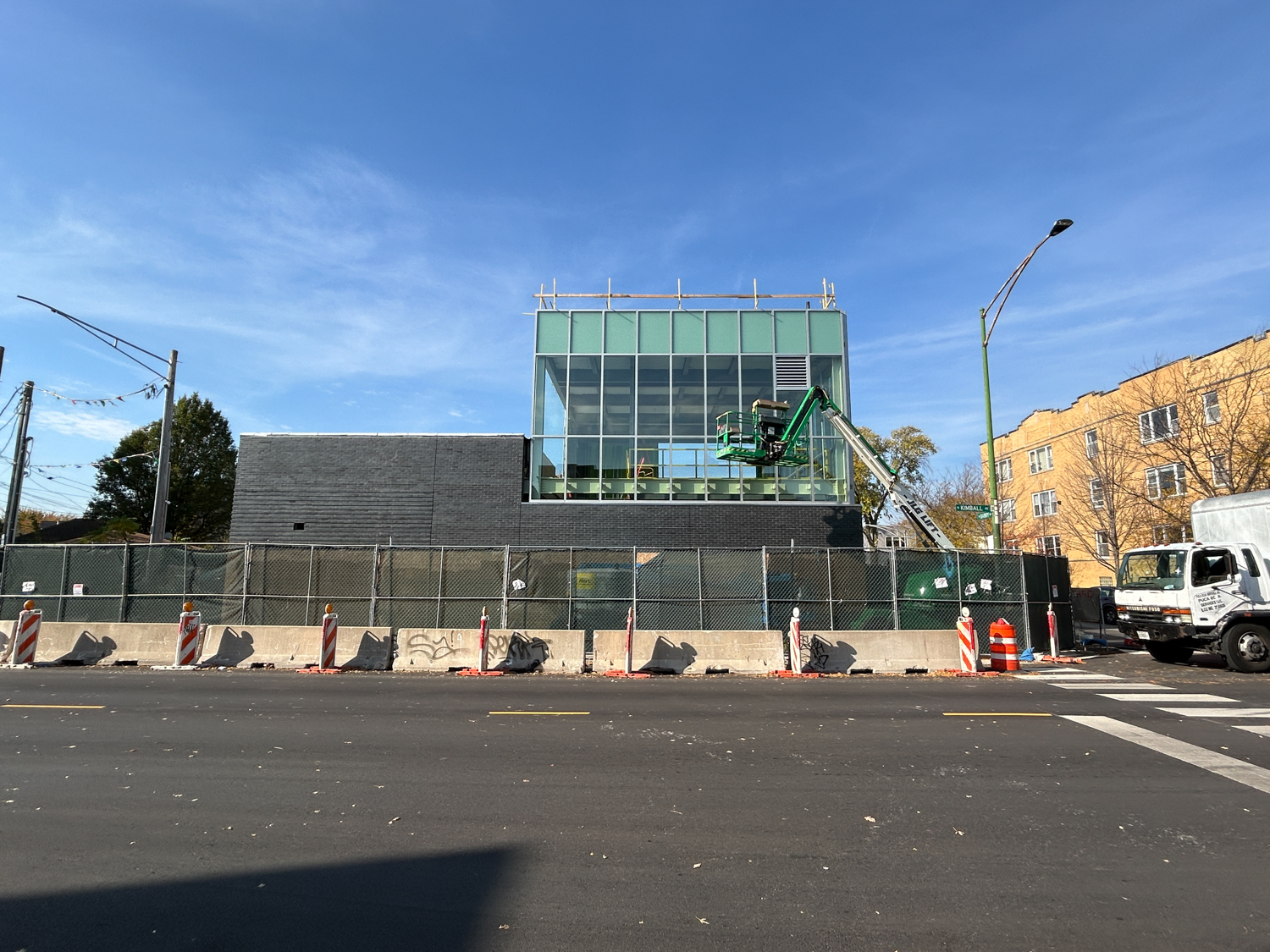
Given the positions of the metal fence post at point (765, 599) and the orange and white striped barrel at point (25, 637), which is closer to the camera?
the orange and white striped barrel at point (25, 637)

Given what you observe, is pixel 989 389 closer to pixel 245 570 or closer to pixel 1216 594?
pixel 1216 594

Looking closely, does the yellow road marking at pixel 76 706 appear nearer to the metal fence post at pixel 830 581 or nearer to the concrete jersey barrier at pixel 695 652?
the concrete jersey barrier at pixel 695 652

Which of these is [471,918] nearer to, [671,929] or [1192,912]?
[671,929]

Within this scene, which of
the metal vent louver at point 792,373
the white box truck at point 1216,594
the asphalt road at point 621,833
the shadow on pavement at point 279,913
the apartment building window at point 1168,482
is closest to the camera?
the shadow on pavement at point 279,913

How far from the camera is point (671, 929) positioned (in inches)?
144

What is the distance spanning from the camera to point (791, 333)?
23.5 metres

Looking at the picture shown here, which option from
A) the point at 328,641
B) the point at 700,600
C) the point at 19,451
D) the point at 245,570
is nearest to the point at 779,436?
the point at 700,600

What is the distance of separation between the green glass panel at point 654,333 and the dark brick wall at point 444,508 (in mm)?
5101

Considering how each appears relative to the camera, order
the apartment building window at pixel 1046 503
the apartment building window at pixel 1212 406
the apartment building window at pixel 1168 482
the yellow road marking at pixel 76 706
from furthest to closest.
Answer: the apartment building window at pixel 1046 503 < the apartment building window at pixel 1168 482 < the apartment building window at pixel 1212 406 < the yellow road marking at pixel 76 706

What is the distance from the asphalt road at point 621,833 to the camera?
12.1 feet

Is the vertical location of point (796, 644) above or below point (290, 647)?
above

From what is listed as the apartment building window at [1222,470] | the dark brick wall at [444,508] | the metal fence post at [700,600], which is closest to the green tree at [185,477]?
the dark brick wall at [444,508]

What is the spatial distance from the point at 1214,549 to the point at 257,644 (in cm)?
2029

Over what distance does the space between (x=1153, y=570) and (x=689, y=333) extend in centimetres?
1419
